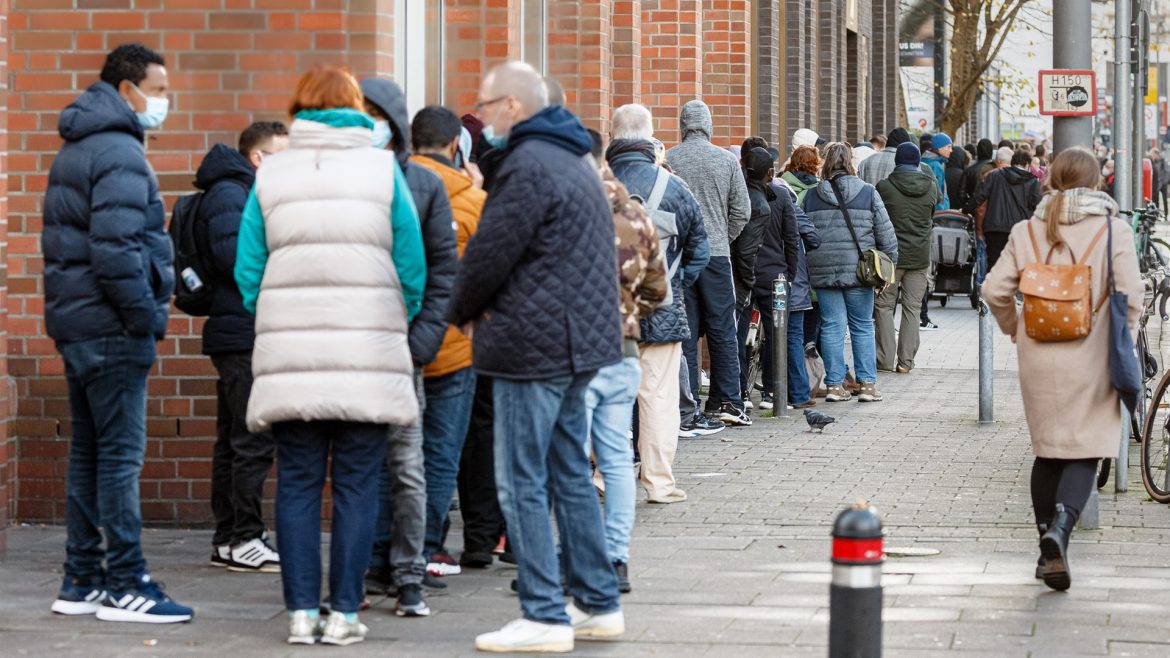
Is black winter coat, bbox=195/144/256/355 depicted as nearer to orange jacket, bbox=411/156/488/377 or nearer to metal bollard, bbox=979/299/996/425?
orange jacket, bbox=411/156/488/377

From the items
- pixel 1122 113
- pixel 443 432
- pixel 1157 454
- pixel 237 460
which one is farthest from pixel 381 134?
pixel 1122 113

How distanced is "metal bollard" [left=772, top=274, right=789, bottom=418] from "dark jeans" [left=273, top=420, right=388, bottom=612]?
7020 millimetres

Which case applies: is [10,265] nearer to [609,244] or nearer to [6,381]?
[6,381]

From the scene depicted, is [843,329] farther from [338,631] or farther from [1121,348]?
[338,631]

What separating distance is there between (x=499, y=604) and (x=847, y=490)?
11.2 ft

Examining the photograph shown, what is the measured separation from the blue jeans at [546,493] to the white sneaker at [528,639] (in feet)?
0.10

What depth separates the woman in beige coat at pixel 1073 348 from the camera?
7719 mm

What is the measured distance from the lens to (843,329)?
14383 mm

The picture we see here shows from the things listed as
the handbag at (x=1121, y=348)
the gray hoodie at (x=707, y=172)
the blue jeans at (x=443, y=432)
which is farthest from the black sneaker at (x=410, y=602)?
the gray hoodie at (x=707, y=172)

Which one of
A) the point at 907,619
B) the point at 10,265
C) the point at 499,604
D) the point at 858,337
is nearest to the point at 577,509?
the point at 499,604

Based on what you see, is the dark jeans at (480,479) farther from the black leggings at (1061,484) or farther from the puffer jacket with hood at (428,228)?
the black leggings at (1061,484)

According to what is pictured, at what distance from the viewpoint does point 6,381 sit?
26.8 ft

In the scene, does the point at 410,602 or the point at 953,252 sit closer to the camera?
the point at 410,602

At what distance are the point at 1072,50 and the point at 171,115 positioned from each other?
4.95 metres
